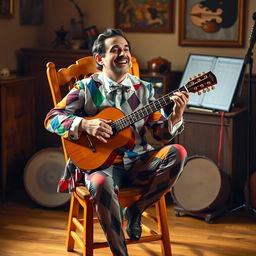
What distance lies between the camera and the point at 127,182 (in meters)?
2.98

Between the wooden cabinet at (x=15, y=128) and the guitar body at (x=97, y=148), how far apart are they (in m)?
1.21

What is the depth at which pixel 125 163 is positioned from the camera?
3.00 meters

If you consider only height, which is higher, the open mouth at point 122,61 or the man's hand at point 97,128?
the open mouth at point 122,61

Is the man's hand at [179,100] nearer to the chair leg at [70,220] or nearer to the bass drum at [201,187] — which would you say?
the chair leg at [70,220]

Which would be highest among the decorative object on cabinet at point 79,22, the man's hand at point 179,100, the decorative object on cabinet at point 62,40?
the decorative object on cabinet at point 79,22

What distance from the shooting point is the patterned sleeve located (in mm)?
2895

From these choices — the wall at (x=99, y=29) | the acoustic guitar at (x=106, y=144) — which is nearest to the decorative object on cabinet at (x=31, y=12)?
the wall at (x=99, y=29)

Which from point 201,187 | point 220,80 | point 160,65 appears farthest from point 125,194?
point 160,65

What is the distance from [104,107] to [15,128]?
1381mm

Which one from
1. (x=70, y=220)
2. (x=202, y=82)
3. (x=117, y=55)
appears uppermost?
(x=117, y=55)

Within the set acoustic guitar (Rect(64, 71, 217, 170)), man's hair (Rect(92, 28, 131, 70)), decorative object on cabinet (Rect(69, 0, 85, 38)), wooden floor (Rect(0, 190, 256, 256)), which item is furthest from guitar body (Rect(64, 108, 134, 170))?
decorative object on cabinet (Rect(69, 0, 85, 38))

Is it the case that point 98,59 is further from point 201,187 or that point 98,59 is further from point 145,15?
point 145,15

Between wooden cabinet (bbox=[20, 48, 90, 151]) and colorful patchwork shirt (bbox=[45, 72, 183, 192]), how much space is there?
4.43 ft

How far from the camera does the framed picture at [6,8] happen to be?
4176mm
